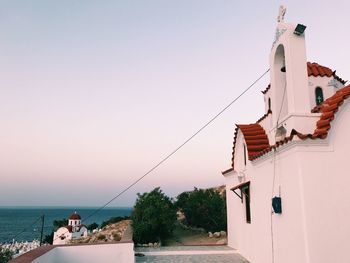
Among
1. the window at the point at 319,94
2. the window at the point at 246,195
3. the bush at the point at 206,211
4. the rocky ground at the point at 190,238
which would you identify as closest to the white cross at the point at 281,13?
the window at the point at 319,94

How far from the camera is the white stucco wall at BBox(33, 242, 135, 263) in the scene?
1053 centimetres

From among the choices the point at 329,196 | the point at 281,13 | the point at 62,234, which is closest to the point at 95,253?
the point at 329,196

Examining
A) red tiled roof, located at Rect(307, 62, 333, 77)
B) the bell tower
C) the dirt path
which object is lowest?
the dirt path

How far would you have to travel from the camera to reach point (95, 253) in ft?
35.9

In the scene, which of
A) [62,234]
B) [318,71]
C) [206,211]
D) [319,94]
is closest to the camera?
[319,94]

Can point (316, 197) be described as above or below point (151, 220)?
above

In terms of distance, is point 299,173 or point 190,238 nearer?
point 299,173

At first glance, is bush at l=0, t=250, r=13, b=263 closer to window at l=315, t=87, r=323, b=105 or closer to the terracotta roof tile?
window at l=315, t=87, r=323, b=105

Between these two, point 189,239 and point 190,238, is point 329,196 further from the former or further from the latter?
point 190,238

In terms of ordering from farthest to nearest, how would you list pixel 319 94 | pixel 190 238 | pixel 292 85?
1. pixel 190 238
2. pixel 319 94
3. pixel 292 85

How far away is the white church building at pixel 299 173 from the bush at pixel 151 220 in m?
9.30

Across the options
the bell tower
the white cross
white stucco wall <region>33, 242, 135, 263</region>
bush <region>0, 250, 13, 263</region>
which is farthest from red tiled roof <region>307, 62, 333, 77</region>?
bush <region>0, 250, 13, 263</region>

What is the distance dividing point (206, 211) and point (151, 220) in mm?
5338

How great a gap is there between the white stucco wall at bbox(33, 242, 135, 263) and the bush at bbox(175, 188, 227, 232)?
12.9m
